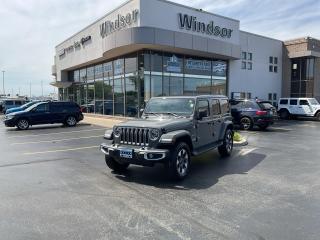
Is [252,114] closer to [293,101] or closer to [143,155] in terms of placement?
[293,101]

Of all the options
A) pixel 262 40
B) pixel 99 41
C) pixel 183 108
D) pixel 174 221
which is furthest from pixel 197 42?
pixel 174 221

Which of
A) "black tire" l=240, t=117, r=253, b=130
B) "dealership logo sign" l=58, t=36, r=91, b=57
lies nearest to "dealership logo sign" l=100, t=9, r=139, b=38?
"dealership logo sign" l=58, t=36, r=91, b=57

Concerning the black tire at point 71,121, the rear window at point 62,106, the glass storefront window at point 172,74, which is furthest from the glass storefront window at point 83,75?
the glass storefront window at point 172,74

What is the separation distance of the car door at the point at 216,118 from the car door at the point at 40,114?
42.7 feet

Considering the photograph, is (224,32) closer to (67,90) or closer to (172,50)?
(172,50)

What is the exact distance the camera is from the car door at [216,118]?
9101 mm

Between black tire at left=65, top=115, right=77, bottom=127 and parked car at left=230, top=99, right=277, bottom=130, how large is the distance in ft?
33.3

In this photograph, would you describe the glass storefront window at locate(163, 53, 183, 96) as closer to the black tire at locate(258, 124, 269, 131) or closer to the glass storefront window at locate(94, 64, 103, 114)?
the black tire at locate(258, 124, 269, 131)

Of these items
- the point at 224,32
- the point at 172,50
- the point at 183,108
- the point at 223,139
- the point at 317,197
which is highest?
the point at 224,32

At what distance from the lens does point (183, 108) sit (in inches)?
320

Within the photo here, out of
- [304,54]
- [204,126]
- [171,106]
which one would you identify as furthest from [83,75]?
[204,126]

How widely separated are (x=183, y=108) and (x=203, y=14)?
15.3m

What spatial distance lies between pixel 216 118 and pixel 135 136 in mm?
3257

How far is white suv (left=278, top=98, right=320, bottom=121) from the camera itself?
83.2 feet
